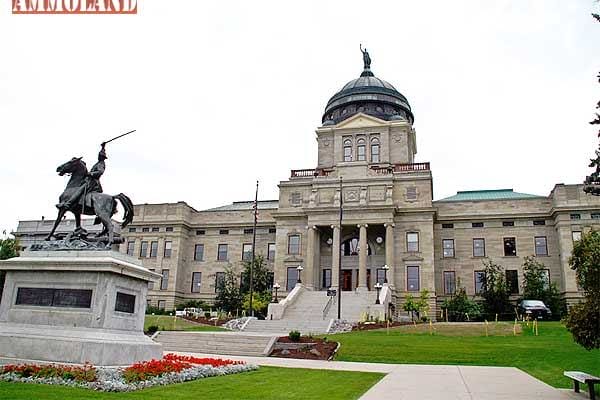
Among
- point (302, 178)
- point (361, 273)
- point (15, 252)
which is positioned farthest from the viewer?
point (302, 178)

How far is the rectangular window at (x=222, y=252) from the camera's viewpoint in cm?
5834

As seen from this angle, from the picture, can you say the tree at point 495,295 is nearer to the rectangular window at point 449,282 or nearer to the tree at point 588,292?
the rectangular window at point 449,282

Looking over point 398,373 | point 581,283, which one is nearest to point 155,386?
point 398,373

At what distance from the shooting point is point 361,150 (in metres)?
57.7

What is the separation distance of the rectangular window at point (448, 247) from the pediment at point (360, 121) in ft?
48.3

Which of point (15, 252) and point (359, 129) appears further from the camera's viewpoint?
point (359, 129)

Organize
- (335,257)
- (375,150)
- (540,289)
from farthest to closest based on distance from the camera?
(375,150)
(335,257)
(540,289)

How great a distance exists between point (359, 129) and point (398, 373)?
44254 mm

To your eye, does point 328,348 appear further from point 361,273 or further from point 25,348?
point 361,273

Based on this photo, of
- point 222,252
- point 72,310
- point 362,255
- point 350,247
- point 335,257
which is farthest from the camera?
point 222,252

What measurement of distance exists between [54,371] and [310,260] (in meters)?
39.0

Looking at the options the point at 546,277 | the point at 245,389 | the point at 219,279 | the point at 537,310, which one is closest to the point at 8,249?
the point at 245,389

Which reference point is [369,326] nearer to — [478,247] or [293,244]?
[293,244]

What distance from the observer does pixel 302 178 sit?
54.1 metres
